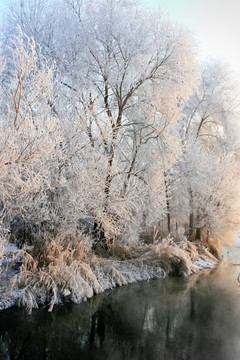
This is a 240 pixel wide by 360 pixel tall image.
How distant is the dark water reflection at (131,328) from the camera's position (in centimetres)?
566

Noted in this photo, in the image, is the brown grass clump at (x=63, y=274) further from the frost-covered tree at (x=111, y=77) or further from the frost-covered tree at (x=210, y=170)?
the frost-covered tree at (x=210, y=170)

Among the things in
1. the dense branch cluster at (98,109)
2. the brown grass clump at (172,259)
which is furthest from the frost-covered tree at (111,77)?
the brown grass clump at (172,259)

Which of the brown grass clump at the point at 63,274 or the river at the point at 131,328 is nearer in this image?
the river at the point at 131,328

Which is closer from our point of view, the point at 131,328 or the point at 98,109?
the point at 131,328

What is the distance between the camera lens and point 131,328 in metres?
6.79

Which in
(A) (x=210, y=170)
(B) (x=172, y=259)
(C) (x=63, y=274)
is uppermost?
Answer: (A) (x=210, y=170)

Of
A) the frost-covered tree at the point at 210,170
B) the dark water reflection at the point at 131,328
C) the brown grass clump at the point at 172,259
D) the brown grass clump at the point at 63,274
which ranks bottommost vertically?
the dark water reflection at the point at 131,328

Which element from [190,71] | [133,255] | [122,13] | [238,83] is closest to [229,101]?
[238,83]

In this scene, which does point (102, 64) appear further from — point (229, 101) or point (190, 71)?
point (229, 101)

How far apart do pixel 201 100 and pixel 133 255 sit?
432 inches

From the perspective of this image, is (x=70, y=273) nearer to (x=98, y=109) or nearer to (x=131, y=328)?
(x=131, y=328)

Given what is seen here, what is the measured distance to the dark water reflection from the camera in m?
5.66

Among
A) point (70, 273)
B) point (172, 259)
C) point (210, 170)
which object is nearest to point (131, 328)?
point (70, 273)

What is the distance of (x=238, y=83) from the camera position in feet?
65.0
